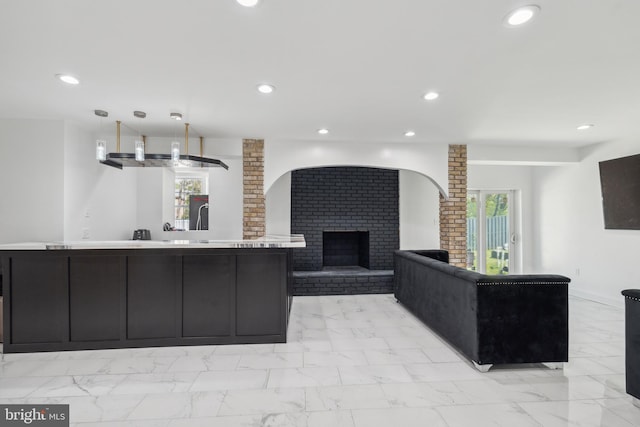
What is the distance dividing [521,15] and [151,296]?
3.66m

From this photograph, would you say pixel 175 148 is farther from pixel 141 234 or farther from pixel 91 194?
pixel 141 234

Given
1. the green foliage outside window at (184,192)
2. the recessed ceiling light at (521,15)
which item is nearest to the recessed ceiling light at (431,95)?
the recessed ceiling light at (521,15)

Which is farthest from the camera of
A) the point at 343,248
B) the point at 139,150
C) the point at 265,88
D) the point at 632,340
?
the point at 343,248

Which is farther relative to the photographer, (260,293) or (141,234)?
(141,234)

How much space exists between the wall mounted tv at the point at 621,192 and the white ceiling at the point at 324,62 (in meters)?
0.77

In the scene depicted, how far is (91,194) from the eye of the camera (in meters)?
4.33

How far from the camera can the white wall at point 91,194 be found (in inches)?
154

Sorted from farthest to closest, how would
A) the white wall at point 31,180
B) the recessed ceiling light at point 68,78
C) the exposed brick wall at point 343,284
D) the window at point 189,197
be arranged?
the window at point 189,197 < the exposed brick wall at point 343,284 < the white wall at point 31,180 < the recessed ceiling light at point 68,78

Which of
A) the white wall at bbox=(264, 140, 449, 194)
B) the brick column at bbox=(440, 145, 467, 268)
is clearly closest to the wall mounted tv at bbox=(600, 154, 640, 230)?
the brick column at bbox=(440, 145, 467, 268)

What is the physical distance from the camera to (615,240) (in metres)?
4.74

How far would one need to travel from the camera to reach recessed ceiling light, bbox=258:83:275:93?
290 cm

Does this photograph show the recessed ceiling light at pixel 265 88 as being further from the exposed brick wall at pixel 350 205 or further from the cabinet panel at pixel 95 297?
the exposed brick wall at pixel 350 205

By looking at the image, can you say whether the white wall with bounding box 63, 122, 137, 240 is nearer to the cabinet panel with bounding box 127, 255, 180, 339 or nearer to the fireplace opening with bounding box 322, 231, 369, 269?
the cabinet panel with bounding box 127, 255, 180, 339

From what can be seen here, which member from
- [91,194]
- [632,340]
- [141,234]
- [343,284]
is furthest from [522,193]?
[91,194]
